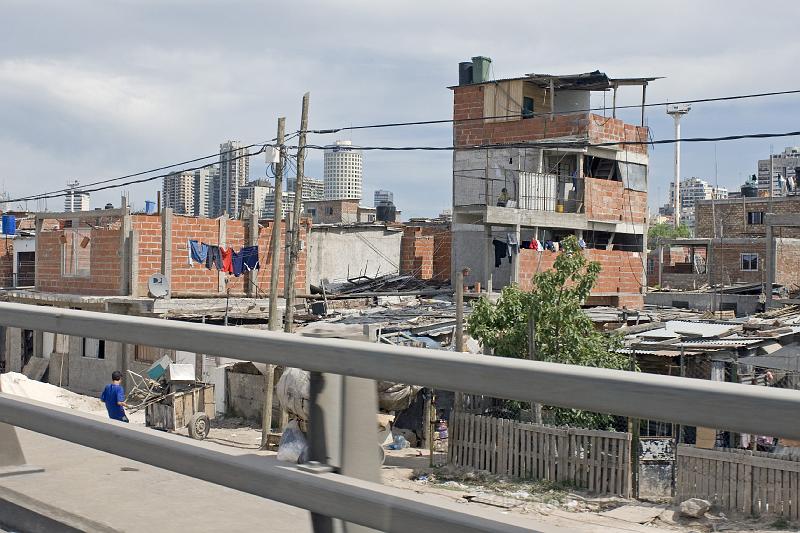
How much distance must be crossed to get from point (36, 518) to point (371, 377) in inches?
67.5

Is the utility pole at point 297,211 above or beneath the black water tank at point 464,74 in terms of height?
beneath

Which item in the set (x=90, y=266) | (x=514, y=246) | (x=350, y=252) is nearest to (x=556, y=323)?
(x=514, y=246)

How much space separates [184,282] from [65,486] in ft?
82.5

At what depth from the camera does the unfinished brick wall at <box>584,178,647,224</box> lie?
36.0 m

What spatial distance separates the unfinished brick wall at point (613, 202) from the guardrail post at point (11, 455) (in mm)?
32914

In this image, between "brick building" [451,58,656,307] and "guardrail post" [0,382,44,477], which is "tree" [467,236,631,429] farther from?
"brick building" [451,58,656,307]

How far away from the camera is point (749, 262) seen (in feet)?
183

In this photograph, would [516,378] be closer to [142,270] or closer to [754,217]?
[142,270]

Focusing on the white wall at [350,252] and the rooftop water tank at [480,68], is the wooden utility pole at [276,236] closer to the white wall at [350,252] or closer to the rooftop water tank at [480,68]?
the white wall at [350,252]

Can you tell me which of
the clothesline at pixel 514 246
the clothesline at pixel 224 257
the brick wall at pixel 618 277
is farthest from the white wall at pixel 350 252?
the brick wall at pixel 618 277

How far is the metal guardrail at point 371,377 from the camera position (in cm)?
157

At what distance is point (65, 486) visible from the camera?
3.46 metres

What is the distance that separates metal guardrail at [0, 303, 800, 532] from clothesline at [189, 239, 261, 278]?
25.2 metres

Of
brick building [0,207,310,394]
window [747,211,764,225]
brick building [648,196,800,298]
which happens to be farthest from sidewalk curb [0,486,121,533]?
window [747,211,764,225]
